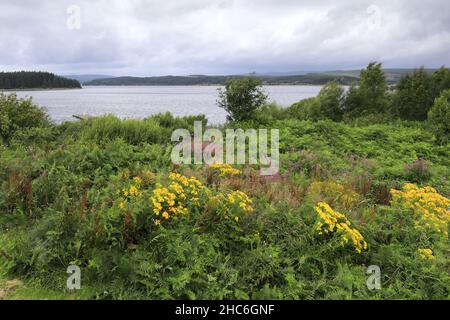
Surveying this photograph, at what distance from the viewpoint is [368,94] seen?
66.7 feet

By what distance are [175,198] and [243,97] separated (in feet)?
A: 35.7

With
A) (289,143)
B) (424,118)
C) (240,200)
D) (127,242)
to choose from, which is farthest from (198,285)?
(424,118)

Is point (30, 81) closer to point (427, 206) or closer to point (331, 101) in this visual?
point (331, 101)

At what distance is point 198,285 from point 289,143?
337 inches

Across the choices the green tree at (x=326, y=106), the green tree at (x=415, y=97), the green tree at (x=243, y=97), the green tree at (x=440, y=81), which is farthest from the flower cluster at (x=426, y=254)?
the green tree at (x=440, y=81)

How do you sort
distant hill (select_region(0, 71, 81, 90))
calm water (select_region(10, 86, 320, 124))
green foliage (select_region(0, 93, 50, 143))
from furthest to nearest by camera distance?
distant hill (select_region(0, 71, 81, 90)) < calm water (select_region(10, 86, 320, 124)) < green foliage (select_region(0, 93, 50, 143))

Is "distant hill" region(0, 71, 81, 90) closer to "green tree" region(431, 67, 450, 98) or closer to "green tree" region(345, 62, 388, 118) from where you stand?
"green tree" region(345, 62, 388, 118)

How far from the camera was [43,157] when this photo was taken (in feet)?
25.6

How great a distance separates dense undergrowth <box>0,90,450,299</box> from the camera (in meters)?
4.58

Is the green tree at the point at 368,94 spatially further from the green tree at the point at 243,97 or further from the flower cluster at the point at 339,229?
the flower cluster at the point at 339,229

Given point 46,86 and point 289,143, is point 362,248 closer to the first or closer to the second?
point 289,143

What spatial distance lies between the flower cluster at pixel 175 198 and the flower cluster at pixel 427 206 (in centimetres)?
377

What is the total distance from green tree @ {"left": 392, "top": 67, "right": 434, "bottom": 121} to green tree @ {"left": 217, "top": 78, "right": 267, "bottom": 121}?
8.81 m

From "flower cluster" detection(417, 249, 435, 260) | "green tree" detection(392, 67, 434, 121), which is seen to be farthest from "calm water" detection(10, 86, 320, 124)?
"flower cluster" detection(417, 249, 435, 260)
